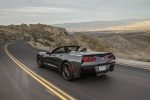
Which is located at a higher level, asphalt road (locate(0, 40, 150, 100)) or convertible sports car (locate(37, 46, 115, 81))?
convertible sports car (locate(37, 46, 115, 81))

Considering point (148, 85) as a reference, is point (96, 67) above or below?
above

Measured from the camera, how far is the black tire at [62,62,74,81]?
8.66m

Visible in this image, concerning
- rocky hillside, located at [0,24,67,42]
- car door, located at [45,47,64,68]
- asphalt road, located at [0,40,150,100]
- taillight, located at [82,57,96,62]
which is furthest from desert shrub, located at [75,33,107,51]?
rocky hillside, located at [0,24,67,42]

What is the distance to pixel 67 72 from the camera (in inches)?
353

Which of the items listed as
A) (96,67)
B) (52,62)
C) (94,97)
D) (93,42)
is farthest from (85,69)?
(93,42)

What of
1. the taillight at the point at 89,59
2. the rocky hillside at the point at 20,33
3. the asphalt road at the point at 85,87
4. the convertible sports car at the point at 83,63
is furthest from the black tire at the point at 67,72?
the rocky hillside at the point at 20,33

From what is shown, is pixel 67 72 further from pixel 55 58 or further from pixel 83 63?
pixel 55 58

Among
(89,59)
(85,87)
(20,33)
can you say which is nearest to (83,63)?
(89,59)

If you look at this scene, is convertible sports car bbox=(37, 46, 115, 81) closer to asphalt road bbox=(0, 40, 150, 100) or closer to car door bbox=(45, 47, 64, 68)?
car door bbox=(45, 47, 64, 68)

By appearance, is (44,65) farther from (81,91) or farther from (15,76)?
(81,91)

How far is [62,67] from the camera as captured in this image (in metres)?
9.36

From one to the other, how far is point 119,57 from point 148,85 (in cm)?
754

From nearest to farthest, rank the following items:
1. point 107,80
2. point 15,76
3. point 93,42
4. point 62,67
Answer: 1. point 107,80
2. point 62,67
3. point 15,76
4. point 93,42

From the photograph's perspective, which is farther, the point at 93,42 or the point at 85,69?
the point at 93,42
